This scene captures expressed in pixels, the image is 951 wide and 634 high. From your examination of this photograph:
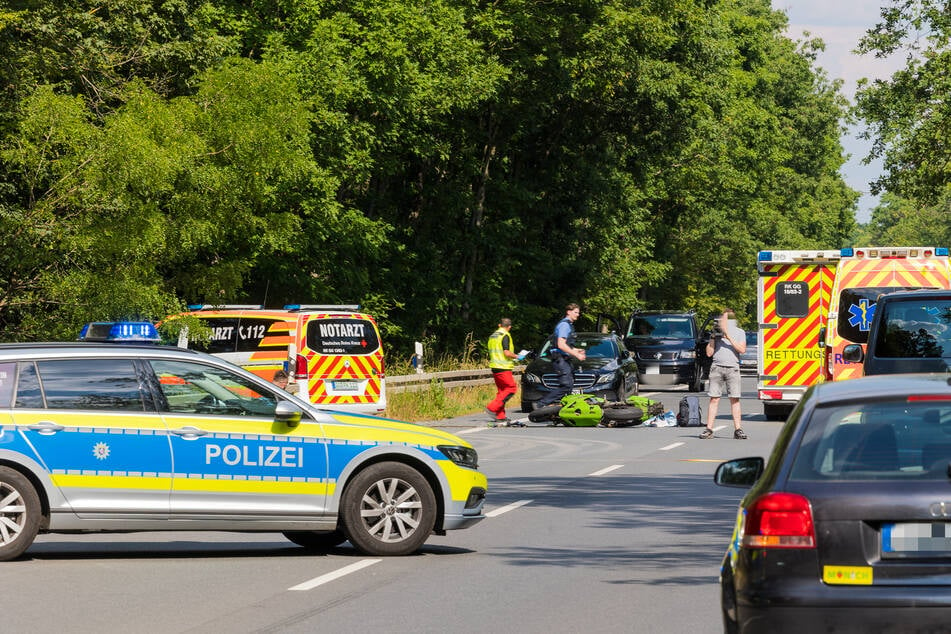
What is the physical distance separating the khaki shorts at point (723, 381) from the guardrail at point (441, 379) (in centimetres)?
706

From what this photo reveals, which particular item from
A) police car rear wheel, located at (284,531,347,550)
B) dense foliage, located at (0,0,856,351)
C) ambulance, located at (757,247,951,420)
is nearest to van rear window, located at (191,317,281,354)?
dense foliage, located at (0,0,856,351)

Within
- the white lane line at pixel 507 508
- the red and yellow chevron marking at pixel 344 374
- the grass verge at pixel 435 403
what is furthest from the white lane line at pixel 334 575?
the grass verge at pixel 435 403

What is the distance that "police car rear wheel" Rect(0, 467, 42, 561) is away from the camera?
34.5 ft

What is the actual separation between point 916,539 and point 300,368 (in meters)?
18.2

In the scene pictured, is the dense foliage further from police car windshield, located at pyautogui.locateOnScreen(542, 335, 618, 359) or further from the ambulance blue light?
the ambulance blue light

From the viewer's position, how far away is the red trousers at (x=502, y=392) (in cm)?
2652

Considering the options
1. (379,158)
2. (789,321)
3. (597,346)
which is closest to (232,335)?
(597,346)

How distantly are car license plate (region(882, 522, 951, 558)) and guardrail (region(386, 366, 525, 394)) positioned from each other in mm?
22222

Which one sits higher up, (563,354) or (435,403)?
(563,354)

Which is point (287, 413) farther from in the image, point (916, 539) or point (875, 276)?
point (875, 276)

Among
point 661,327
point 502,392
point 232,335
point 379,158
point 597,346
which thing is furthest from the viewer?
point 661,327

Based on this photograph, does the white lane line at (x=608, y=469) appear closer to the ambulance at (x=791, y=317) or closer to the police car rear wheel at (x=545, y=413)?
the police car rear wheel at (x=545, y=413)

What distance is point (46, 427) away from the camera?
10.7m

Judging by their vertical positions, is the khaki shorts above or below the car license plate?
below
